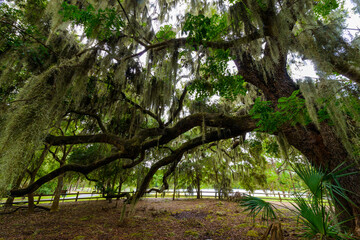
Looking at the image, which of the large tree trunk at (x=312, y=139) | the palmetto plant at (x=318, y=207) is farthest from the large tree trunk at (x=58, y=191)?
the large tree trunk at (x=312, y=139)

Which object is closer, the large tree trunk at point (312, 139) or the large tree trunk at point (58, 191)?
the large tree trunk at point (312, 139)

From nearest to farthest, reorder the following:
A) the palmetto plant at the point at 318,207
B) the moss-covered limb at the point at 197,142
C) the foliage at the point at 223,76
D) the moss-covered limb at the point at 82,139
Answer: the palmetto plant at the point at 318,207, the foliage at the point at 223,76, the moss-covered limb at the point at 82,139, the moss-covered limb at the point at 197,142

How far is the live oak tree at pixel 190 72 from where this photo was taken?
2.41 metres

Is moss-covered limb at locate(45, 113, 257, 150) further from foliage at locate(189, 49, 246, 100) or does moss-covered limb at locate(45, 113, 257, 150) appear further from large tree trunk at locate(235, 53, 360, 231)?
large tree trunk at locate(235, 53, 360, 231)

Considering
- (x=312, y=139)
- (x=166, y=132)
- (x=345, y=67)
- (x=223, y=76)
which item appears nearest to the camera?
(x=345, y=67)

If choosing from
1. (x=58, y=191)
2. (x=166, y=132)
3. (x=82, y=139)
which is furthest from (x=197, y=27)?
(x=58, y=191)

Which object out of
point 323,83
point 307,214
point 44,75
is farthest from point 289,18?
point 44,75

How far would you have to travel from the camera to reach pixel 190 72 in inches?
180

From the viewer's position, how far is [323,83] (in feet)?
7.69

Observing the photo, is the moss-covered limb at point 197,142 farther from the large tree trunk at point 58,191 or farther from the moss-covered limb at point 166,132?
the large tree trunk at point 58,191

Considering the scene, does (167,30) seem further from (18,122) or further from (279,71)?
(18,122)

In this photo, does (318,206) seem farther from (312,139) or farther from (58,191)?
(58,191)

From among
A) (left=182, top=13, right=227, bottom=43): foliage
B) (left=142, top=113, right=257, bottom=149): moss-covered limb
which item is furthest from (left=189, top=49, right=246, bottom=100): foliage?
(left=142, top=113, right=257, bottom=149): moss-covered limb

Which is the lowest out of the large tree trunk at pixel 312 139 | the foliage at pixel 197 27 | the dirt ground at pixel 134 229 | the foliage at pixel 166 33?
the dirt ground at pixel 134 229
